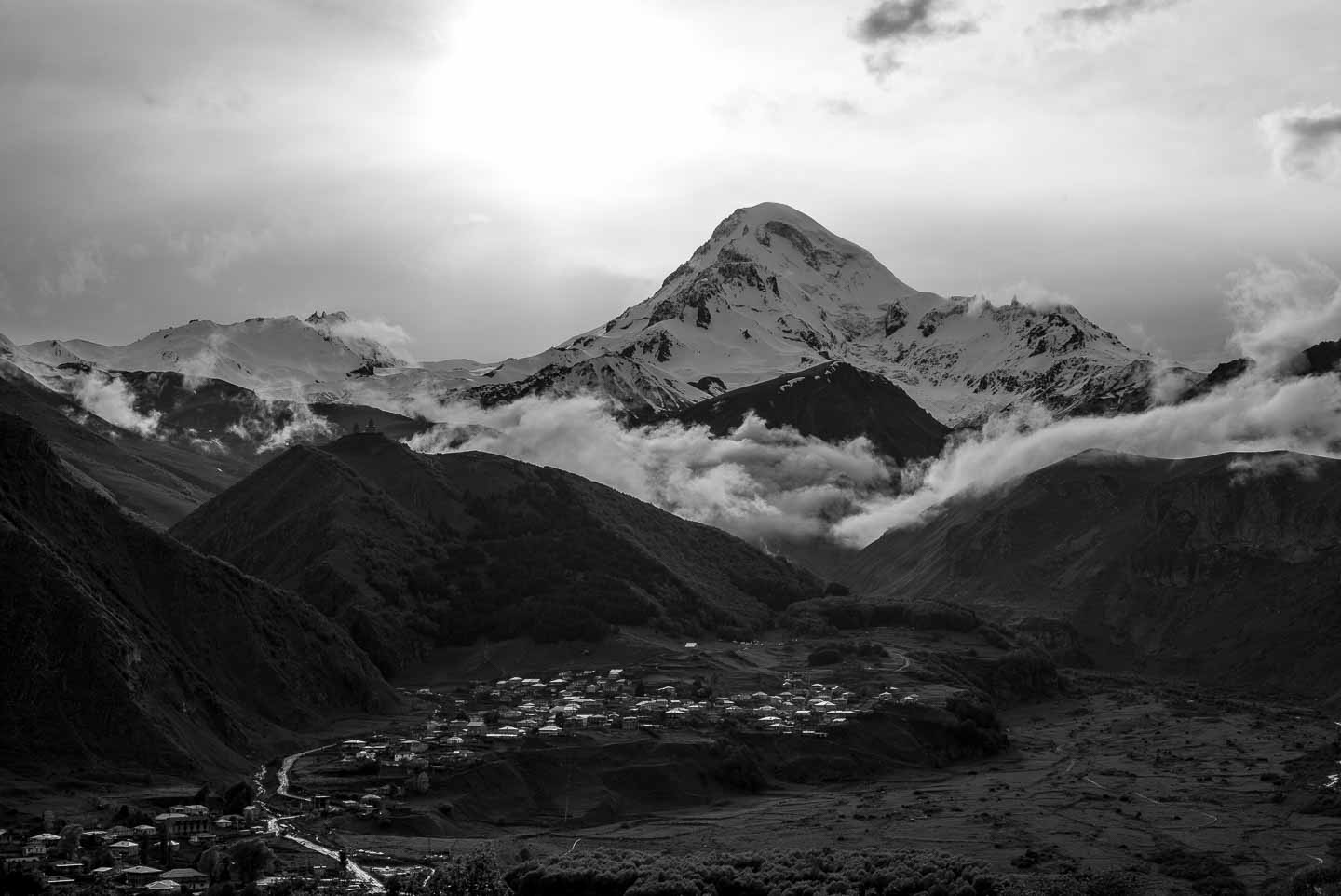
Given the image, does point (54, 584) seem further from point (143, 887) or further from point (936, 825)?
point (936, 825)

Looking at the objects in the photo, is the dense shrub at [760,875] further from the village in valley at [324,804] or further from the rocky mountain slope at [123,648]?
the rocky mountain slope at [123,648]

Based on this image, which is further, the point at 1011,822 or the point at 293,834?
the point at 1011,822

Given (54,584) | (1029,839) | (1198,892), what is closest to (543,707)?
(54,584)

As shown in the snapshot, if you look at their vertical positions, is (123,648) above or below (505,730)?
above

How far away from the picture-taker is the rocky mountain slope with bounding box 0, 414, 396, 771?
151m

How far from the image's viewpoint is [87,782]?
5546 inches

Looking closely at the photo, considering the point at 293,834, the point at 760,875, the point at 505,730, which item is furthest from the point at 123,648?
the point at 760,875

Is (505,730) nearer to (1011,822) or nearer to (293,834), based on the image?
(293,834)

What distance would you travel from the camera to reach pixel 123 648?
529 ft

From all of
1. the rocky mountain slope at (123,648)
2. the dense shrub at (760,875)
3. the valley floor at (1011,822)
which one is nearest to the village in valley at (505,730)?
the valley floor at (1011,822)

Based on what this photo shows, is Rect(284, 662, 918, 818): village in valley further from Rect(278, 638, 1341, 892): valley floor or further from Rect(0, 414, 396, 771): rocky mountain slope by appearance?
Rect(0, 414, 396, 771): rocky mountain slope

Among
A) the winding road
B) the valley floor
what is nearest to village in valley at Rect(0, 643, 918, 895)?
the winding road

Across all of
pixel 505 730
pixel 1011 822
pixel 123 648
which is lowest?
pixel 1011 822

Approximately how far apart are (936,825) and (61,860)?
2931 inches
